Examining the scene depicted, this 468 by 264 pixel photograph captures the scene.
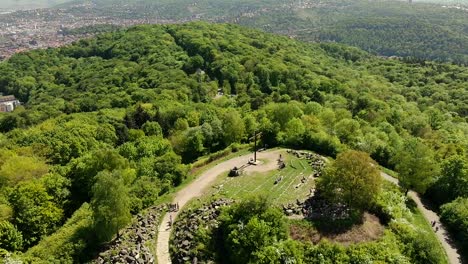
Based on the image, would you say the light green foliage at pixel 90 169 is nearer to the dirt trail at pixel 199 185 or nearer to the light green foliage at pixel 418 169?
the dirt trail at pixel 199 185

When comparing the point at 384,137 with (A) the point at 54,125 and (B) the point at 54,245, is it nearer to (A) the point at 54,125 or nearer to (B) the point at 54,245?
(B) the point at 54,245

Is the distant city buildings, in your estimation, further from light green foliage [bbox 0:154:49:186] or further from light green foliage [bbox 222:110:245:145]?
light green foliage [bbox 222:110:245:145]

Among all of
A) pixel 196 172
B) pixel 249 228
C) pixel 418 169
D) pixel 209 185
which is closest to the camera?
pixel 249 228

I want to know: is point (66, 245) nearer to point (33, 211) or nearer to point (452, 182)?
point (33, 211)

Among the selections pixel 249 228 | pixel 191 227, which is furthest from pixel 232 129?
pixel 249 228

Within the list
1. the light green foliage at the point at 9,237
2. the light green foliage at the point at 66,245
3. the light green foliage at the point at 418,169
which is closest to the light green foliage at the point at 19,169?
the light green foliage at the point at 9,237
